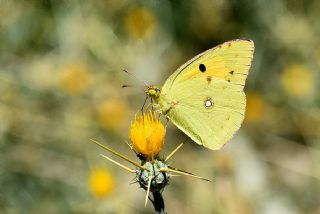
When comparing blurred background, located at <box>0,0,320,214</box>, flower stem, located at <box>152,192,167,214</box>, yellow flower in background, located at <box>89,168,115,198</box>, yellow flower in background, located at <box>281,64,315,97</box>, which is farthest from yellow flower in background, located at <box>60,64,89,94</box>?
flower stem, located at <box>152,192,167,214</box>

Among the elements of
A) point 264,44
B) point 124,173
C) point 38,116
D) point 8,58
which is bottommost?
point 124,173

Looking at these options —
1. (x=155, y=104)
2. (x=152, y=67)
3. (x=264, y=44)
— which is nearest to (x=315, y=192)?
(x=264, y=44)

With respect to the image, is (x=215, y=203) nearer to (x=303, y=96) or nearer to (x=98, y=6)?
(x=303, y=96)

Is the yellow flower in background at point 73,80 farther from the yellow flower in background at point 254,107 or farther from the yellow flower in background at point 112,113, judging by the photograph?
the yellow flower in background at point 254,107

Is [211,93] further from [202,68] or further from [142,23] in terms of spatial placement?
[142,23]

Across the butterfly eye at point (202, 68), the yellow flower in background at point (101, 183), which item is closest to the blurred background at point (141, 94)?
the yellow flower in background at point (101, 183)

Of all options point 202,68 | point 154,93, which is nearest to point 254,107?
point 202,68
